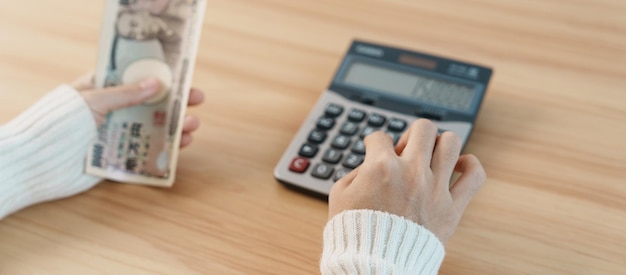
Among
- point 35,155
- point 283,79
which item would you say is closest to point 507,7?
point 283,79

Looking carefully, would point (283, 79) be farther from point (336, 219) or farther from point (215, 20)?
point (336, 219)

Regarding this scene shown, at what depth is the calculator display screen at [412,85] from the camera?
0.79 meters

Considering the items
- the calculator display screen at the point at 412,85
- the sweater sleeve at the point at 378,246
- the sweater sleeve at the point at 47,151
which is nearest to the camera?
the sweater sleeve at the point at 378,246

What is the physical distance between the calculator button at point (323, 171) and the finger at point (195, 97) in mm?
144

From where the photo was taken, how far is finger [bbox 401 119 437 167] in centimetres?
64

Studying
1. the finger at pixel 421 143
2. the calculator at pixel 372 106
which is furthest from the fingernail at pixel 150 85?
the finger at pixel 421 143

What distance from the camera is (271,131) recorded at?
31.2 inches

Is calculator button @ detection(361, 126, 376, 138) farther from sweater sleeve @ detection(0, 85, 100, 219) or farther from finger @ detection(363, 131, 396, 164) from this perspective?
sweater sleeve @ detection(0, 85, 100, 219)

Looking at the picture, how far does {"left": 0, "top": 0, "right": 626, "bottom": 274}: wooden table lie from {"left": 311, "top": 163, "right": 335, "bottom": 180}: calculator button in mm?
24

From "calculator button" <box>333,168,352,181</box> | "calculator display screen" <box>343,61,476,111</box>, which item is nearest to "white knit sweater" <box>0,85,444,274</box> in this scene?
"calculator button" <box>333,168,352,181</box>

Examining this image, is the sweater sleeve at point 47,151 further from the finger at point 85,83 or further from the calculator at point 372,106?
the calculator at point 372,106

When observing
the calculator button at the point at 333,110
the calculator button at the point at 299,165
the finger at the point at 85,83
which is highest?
the calculator button at the point at 333,110

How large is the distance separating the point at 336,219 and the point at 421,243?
7 centimetres

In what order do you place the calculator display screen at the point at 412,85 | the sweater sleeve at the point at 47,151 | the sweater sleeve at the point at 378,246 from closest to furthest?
1. the sweater sleeve at the point at 378,246
2. the sweater sleeve at the point at 47,151
3. the calculator display screen at the point at 412,85
